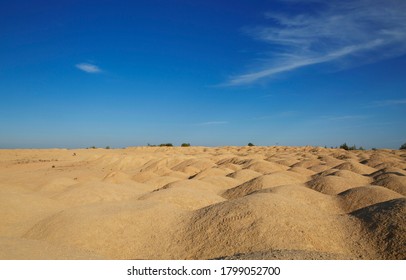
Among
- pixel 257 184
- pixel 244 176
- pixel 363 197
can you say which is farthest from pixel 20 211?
pixel 244 176

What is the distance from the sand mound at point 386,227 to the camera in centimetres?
490

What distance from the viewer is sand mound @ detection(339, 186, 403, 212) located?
8023 millimetres

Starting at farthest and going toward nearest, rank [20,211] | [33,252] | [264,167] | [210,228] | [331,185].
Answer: [264,167]
[331,185]
[20,211]
[210,228]
[33,252]

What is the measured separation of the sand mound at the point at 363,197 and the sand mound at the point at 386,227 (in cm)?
176

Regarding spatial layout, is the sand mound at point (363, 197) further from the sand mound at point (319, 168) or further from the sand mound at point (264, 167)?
the sand mound at point (264, 167)

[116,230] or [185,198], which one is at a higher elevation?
[185,198]

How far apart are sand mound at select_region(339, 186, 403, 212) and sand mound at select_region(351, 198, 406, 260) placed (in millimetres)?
1759

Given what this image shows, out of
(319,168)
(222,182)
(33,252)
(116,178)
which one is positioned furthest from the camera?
(319,168)

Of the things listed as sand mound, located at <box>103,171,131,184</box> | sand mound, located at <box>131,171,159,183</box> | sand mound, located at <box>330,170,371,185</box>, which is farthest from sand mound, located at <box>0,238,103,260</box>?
sand mound, located at <box>330,170,371,185</box>

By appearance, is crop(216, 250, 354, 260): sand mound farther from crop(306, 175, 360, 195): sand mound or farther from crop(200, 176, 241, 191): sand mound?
→ crop(200, 176, 241, 191): sand mound

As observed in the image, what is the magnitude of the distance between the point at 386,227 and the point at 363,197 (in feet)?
10.1

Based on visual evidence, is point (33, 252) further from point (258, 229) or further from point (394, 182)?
point (394, 182)

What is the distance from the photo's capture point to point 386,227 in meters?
5.41
